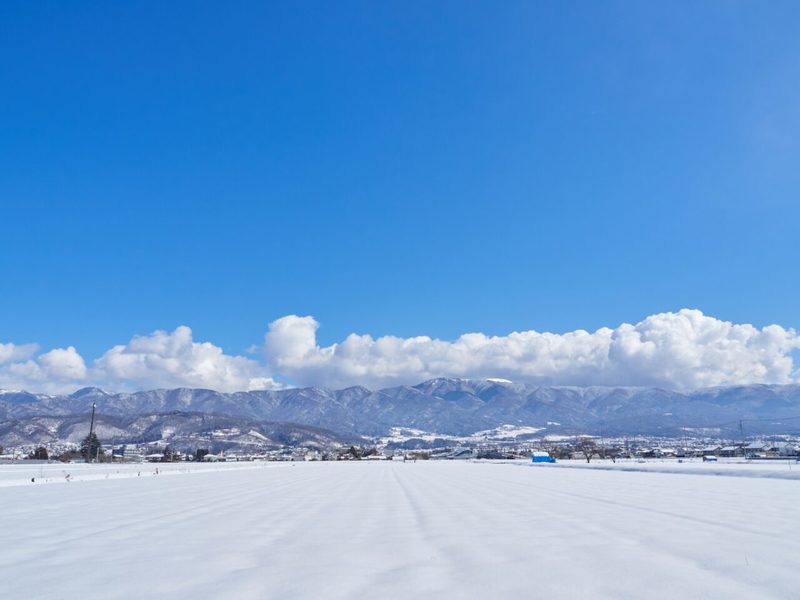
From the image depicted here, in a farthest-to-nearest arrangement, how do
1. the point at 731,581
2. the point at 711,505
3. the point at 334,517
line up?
1. the point at 711,505
2. the point at 334,517
3. the point at 731,581

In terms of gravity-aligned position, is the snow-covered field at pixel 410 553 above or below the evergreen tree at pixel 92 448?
above

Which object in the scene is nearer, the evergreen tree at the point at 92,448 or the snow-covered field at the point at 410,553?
the snow-covered field at the point at 410,553

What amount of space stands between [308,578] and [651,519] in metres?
7.57

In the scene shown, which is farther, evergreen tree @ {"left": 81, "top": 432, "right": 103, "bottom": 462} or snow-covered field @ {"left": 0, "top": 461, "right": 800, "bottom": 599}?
evergreen tree @ {"left": 81, "top": 432, "right": 103, "bottom": 462}

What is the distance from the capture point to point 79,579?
19.8 feet

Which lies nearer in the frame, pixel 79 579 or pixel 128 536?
pixel 79 579

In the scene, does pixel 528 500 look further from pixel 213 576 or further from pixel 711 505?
pixel 213 576

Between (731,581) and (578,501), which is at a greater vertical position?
(731,581)

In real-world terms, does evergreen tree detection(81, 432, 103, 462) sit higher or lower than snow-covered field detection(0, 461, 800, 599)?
lower

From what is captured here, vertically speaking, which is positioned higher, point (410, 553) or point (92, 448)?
point (410, 553)

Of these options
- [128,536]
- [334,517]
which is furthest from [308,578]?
[334,517]

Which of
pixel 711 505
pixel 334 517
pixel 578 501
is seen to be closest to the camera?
pixel 334 517

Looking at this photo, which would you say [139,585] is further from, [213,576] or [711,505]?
[711,505]

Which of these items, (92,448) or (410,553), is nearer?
(410,553)
